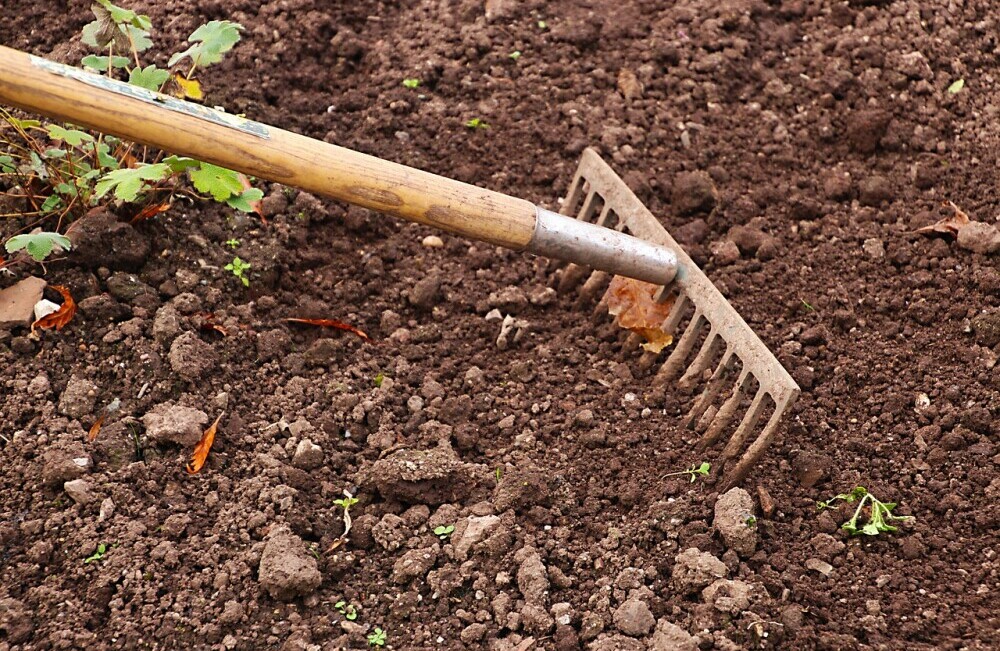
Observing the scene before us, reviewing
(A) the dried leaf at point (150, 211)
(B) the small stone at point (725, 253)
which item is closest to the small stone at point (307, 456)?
(A) the dried leaf at point (150, 211)

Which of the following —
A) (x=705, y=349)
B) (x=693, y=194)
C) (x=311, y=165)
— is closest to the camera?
(x=311, y=165)

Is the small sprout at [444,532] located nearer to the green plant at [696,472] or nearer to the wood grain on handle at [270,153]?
the green plant at [696,472]

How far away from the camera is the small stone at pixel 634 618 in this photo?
253 cm

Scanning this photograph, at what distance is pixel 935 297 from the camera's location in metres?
3.31

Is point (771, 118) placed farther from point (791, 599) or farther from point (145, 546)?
point (145, 546)

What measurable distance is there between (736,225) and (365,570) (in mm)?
1890

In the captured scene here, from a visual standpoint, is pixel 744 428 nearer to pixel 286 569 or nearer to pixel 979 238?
pixel 979 238

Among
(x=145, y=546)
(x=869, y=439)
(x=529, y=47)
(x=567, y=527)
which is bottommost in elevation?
(x=145, y=546)

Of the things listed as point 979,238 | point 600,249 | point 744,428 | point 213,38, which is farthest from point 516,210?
point 979,238

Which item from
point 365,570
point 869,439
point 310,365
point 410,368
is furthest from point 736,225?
point 365,570

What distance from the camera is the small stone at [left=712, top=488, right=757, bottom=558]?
2.72 m

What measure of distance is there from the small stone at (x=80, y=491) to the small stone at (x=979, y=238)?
9.64 feet

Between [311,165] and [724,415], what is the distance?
4.70 ft

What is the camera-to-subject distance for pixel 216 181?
2.80m
